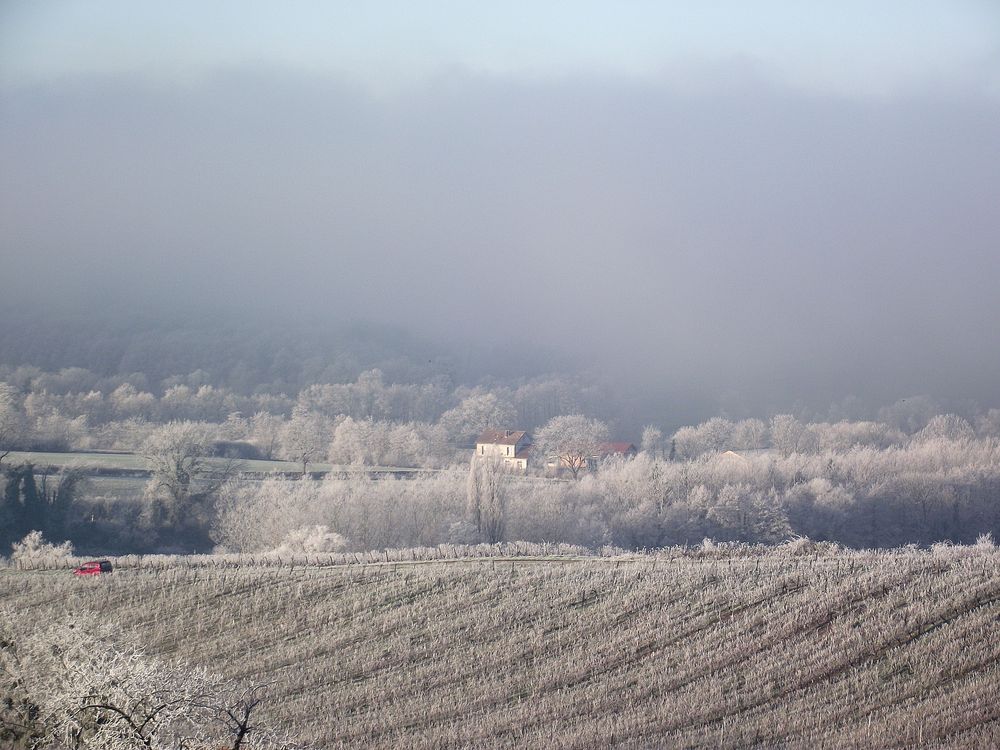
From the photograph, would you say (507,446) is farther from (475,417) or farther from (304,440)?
(475,417)

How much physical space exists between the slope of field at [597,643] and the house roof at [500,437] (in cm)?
6239

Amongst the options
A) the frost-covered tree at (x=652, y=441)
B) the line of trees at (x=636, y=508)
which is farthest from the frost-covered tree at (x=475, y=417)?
the line of trees at (x=636, y=508)

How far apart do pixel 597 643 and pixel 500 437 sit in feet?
237

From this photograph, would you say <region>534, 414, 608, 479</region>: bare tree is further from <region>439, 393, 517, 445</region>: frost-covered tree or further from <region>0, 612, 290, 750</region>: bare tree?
<region>0, 612, 290, 750</region>: bare tree

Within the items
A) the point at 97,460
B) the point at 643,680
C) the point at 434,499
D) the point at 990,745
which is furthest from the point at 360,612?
the point at 97,460

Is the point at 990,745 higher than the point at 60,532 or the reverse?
higher

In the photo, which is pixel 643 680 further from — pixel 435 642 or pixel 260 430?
pixel 260 430

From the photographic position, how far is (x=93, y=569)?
115 feet

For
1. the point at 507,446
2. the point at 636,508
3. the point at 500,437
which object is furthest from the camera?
the point at 500,437

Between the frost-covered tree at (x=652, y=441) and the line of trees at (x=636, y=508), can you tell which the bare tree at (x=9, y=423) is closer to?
the line of trees at (x=636, y=508)

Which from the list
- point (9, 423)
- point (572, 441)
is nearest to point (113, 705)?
point (572, 441)

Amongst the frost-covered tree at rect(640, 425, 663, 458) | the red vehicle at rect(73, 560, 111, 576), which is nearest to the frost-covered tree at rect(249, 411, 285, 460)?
the frost-covered tree at rect(640, 425, 663, 458)

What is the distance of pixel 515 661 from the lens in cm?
2589

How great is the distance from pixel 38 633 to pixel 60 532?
43439 millimetres
